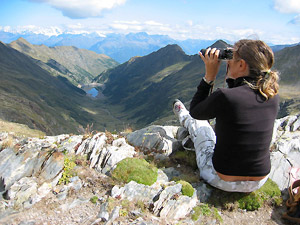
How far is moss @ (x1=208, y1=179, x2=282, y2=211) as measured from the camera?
688 cm

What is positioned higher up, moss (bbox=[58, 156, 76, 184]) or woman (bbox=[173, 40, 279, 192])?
woman (bbox=[173, 40, 279, 192])

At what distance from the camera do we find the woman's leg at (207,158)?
6293 millimetres

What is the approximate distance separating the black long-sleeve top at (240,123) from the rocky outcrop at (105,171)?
6.58 ft

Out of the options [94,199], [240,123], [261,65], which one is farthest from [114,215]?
[261,65]

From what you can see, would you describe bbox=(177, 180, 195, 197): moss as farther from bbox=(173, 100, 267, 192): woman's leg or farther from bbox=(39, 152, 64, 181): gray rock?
bbox=(39, 152, 64, 181): gray rock

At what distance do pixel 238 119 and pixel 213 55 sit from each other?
1754 mm

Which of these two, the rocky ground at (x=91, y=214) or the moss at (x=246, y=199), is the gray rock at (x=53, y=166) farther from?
the moss at (x=246, y=199)

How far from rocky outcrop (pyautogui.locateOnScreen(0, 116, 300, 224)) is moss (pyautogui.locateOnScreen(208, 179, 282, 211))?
13.6 inches

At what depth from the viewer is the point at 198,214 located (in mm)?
6375

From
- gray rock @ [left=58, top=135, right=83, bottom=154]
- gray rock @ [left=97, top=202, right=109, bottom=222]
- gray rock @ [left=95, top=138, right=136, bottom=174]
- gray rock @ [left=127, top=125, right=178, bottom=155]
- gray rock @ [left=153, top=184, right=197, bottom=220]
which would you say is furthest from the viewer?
gray rock @ [left=127, top=125, right=178, bottom=155]

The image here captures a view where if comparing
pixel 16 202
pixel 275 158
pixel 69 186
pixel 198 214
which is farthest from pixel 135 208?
pixel 275 158

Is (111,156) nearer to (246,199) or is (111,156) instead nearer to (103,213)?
(103,213)

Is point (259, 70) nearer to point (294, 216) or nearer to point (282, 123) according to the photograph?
point (294, 216)

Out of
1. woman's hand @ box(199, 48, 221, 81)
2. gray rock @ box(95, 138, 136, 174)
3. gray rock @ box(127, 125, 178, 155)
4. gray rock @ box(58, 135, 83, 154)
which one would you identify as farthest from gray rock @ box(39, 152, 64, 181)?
woman's hand @ box(199, 48, 221, 81)
